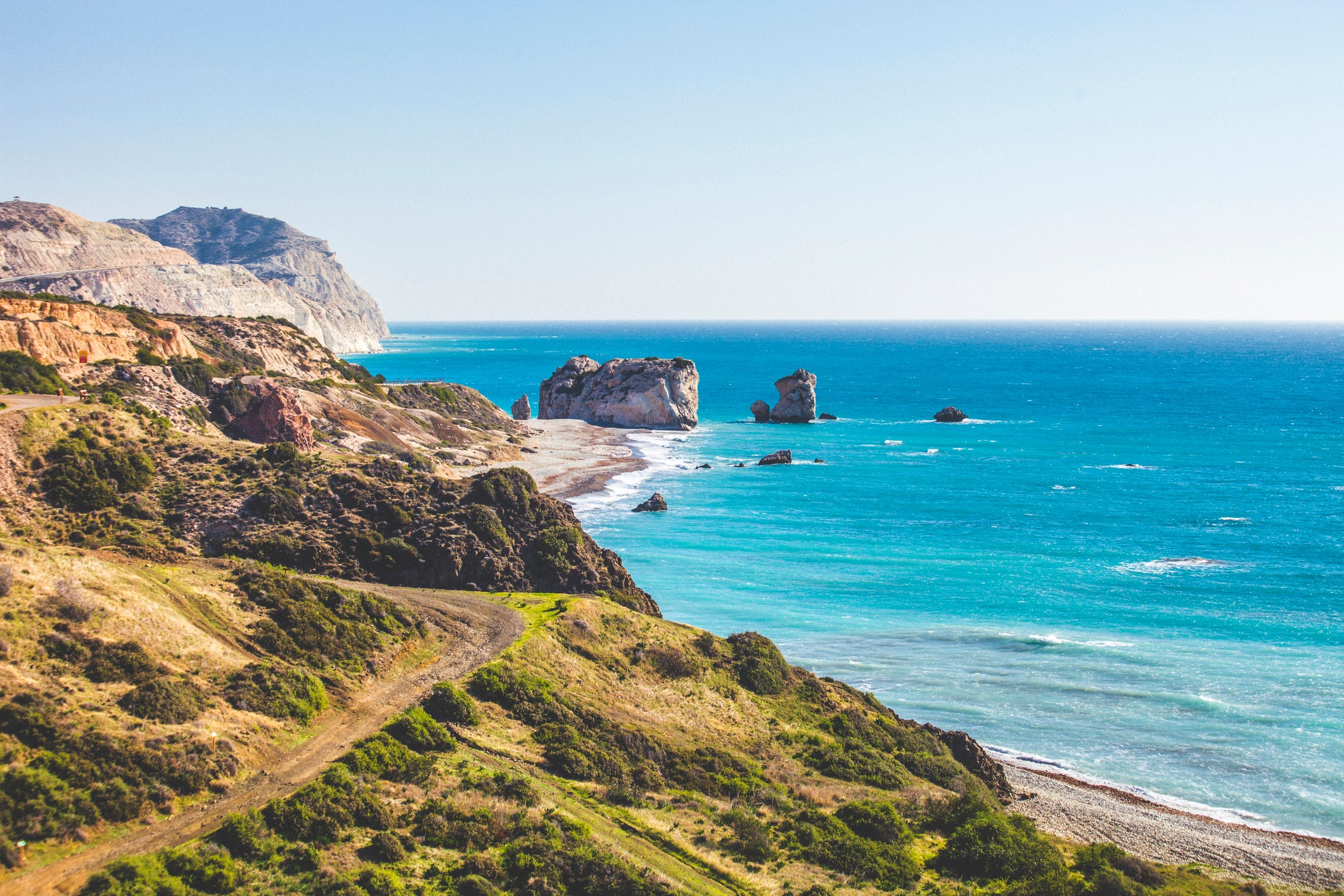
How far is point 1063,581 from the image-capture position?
49.6 metres

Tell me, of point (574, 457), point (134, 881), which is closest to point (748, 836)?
point (134, 881)

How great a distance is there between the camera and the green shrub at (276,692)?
20328 millimetres

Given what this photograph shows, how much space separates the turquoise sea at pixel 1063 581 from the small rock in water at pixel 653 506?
4.17 feet

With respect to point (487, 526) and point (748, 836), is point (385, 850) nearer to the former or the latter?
point (748, 836)

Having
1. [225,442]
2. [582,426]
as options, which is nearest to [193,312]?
[582,426]

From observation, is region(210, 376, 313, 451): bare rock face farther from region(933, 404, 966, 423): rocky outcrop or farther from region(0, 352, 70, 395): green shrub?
region(933, 404, 966, 423): rocky outcrop

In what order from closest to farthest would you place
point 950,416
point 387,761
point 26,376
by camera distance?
point 387,761
point 26,376
point 950,416

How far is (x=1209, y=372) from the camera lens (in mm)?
189875

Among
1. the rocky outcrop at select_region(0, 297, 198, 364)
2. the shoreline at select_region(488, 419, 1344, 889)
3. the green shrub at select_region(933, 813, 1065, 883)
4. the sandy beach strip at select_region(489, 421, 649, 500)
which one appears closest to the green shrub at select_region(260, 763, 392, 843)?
the green shrub at select_region(933, 813, 1065, 883)

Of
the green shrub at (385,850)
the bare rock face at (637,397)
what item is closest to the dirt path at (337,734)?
the green shrub at (385,850)

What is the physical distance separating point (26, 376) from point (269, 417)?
1352 cm

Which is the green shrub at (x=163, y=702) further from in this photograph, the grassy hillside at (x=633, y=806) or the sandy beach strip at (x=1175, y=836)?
the sandy beach strip at (x=1175, y=836)

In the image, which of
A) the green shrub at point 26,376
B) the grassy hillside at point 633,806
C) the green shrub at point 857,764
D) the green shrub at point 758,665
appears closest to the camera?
the grassy hillside at point 633,806

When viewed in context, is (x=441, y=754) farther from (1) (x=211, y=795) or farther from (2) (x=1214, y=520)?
(2) (x=1214, y=520)
